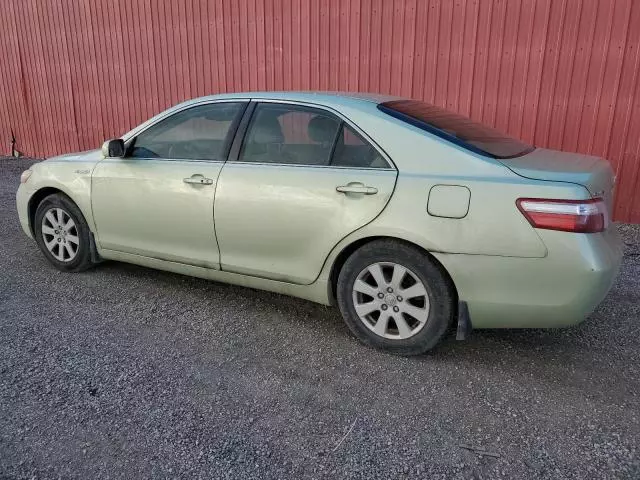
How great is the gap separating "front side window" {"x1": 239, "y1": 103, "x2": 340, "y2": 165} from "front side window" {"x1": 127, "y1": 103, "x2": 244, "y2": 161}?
0.19 m

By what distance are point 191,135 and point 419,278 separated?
2.00 meters

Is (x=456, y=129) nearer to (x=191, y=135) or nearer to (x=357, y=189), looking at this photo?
(x=357, y=189)

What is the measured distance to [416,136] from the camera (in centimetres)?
302

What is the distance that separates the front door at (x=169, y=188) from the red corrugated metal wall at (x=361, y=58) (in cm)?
345

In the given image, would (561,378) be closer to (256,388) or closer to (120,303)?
(256,388)

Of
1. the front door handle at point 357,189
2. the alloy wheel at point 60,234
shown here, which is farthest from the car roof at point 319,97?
the alloy wheel at point 60,234

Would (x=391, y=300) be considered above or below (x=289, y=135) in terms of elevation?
below

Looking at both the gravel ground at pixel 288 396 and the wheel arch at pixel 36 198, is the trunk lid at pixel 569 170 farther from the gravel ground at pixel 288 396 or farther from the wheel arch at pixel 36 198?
the wheel arch at pixel 36 198

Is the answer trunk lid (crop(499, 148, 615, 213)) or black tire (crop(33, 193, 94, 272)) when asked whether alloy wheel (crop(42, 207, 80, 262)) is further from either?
trunk lid (crop(499, 148, 615, 213))

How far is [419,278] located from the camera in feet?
9.68

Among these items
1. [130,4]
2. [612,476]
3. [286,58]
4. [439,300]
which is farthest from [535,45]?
[130,4]

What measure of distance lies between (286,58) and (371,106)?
4383mm

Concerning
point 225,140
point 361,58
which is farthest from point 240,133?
point 361,58

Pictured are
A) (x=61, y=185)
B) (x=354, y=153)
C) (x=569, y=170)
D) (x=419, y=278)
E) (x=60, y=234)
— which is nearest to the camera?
(x=569, y=170)
